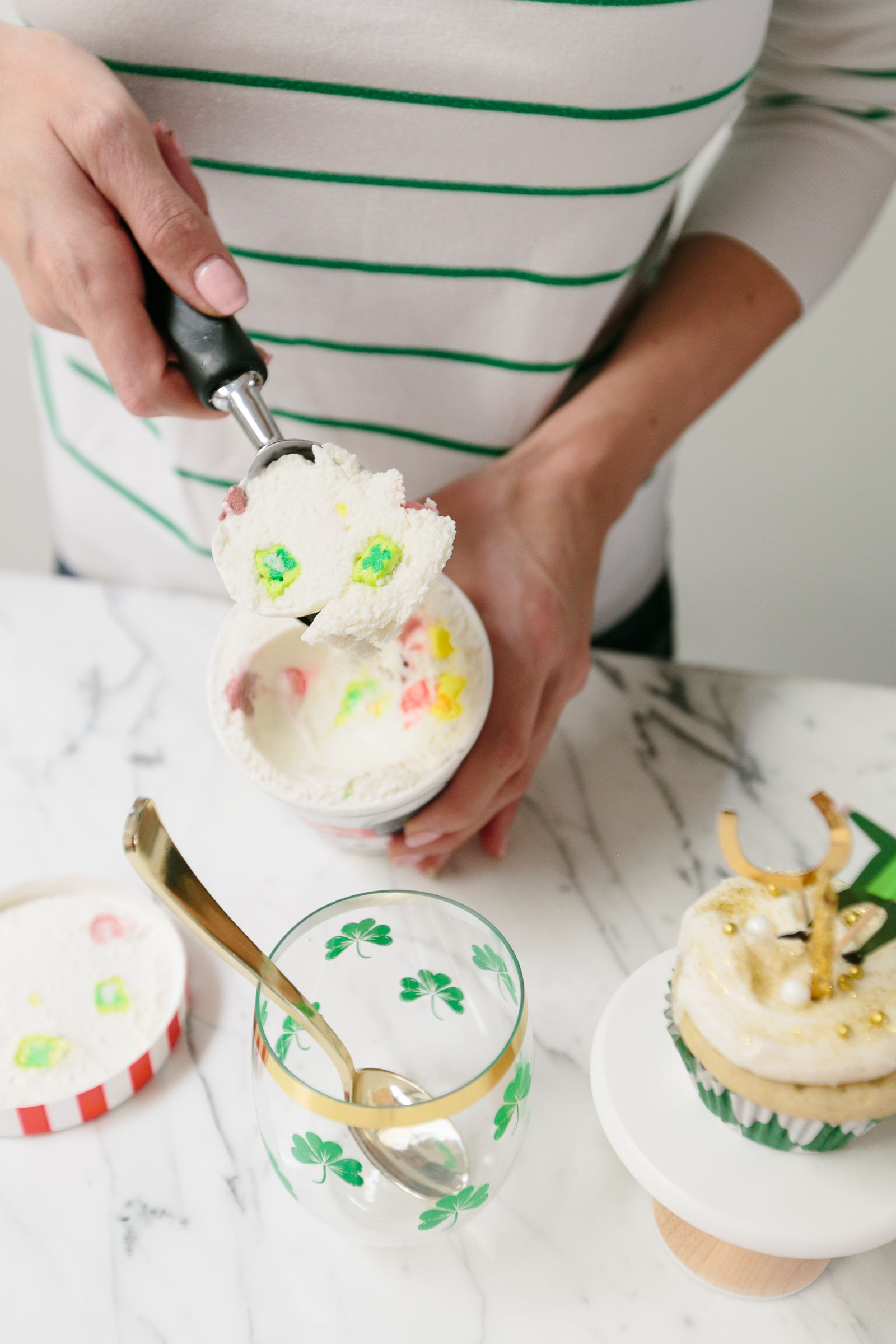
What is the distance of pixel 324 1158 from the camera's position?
433 millimetres

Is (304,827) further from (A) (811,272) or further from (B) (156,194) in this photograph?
(A) (811,272)

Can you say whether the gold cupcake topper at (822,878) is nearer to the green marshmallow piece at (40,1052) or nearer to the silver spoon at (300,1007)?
the silver spoon at (300,1007)

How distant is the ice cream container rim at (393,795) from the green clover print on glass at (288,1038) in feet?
0.32

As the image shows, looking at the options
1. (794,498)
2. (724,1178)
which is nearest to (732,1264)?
(724,1178)

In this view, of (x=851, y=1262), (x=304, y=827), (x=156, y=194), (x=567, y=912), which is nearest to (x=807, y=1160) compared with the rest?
(x=851, y=1262)

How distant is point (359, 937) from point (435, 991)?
0.04m

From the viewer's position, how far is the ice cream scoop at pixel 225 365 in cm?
51

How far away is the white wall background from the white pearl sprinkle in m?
1.36

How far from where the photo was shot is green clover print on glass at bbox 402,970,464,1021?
1.63ft

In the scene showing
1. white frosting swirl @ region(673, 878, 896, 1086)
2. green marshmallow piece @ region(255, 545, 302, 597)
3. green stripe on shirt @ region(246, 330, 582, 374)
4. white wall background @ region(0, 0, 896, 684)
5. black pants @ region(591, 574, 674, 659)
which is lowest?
white wall background @ region(0, 0, 896, 684)

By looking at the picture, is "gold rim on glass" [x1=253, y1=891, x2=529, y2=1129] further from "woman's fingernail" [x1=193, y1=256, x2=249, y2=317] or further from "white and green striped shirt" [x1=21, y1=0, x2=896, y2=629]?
"white and green striped shirt" [x1=21, y1=0, x2=896, y2=629]

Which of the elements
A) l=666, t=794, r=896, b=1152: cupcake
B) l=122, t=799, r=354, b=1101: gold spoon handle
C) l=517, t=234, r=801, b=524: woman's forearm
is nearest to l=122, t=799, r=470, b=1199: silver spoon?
l=122, t=799, r=354, b=1101: gold spoon handle

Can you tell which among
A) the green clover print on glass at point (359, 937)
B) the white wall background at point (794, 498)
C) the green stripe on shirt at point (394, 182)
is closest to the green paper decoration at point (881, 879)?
the green clover print on glass at point (359, 937)

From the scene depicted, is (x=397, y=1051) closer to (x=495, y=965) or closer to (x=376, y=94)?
(x=495, y=965)
